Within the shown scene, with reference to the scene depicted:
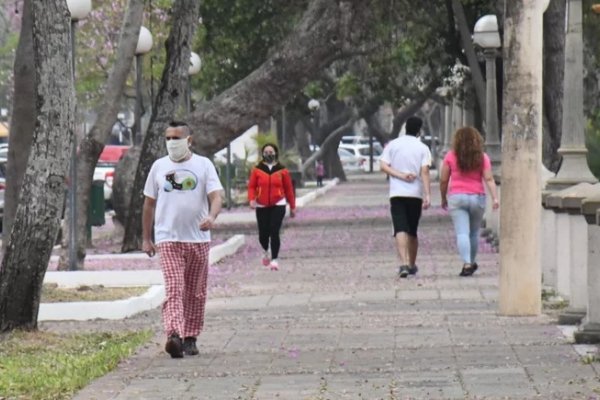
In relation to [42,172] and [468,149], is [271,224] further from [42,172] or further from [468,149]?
[42,172]

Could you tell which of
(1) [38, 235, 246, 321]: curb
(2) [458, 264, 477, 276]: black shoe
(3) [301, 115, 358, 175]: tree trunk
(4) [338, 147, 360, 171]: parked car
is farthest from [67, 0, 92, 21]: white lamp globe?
(4) [338, 147, 360, 171]: parked car

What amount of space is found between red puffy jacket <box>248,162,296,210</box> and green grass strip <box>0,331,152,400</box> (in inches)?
311

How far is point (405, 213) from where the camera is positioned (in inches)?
782

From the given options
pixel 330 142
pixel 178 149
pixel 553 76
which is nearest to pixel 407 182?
pixel 178 149

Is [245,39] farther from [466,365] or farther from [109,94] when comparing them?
[466,365]

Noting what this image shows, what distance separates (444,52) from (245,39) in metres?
3.89

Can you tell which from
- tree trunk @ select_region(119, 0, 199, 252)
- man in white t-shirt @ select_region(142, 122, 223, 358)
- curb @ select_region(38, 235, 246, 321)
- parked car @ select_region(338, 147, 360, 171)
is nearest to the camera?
man in white t-shirt @ select_region(142, 122, 223, 358)

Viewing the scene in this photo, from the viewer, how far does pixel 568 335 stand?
13.3 m

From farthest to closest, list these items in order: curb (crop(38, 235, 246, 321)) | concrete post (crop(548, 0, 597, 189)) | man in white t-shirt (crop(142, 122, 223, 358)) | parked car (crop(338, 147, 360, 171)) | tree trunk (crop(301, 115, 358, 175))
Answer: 1. parked car (crop(338, 147, 360, 171))
2. tree trunk (crop(301, 115, 358, 175))
3. concrete post (crop(548, 0, 597, 189))
4. curb (crop(38, 235, 246, 321))
5. man in white t-shirt (crop(142, 122, 223, 358))

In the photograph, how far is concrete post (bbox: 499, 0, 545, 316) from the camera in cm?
1507

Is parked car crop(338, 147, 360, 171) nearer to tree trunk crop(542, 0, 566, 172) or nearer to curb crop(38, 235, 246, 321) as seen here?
tree trunk crop(542, 0, 566, 172)

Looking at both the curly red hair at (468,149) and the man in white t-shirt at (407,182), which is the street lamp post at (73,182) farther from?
Answer: the curly red hair at (468,149)

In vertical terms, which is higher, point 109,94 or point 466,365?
point 109,94

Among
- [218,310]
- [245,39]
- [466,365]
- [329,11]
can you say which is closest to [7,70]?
[245,39]
